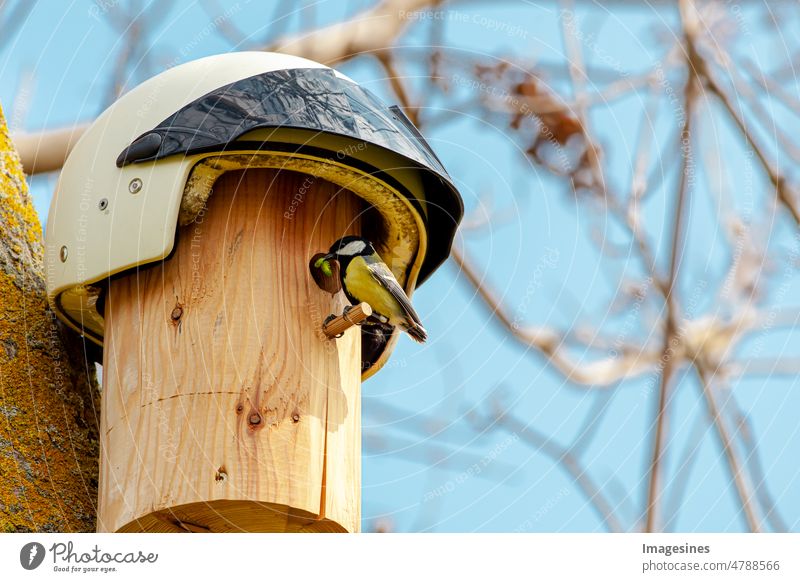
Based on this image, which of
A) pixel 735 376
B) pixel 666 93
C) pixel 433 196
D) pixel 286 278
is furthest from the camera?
pixel 666 93

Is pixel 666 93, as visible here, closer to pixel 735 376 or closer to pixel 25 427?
pixel 735 376

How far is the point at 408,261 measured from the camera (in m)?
3.31

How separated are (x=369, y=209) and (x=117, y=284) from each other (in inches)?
24.8

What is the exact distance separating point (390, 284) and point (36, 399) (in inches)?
33.7

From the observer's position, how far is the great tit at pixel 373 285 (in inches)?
116

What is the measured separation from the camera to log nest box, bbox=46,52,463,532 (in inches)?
108

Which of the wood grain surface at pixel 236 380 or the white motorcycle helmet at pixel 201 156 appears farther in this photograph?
the white motorcycle helmet at pixel 201 156

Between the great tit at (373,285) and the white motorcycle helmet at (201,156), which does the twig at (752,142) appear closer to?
the white motorcycle helmet at (201,156)

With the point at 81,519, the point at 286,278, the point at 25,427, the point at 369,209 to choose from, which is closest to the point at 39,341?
the point at 25,427

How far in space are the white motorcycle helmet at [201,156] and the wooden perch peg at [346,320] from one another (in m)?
0.35

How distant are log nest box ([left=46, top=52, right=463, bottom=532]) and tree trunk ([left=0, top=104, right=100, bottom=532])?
0.30ft

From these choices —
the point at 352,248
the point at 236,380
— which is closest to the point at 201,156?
the point at 352,248
